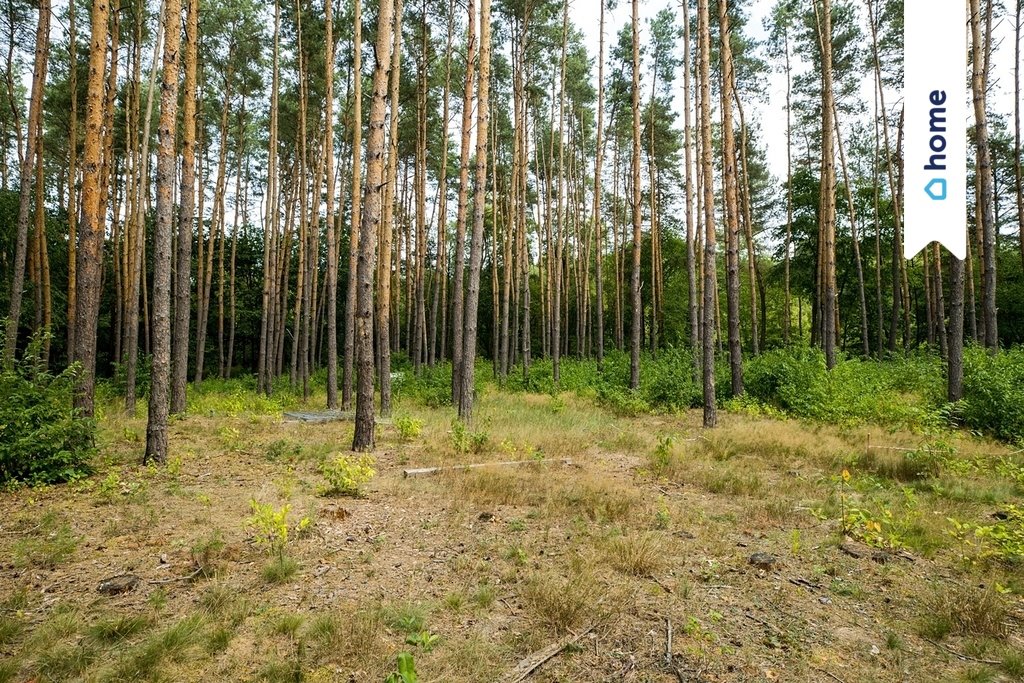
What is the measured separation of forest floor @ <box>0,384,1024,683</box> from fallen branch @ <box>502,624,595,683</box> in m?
0.02

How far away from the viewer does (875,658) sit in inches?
119

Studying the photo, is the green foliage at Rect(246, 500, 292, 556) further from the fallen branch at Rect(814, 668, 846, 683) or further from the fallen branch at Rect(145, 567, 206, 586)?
the fallen branch at Rect(814, 668, 846, 683)

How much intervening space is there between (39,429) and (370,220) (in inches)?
197

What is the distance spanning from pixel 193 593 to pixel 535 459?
4.64 m

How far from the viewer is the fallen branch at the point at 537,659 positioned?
2812 millimetres

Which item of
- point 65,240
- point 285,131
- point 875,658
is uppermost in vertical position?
point 285,131

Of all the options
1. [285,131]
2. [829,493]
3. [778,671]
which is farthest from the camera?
[285,131]

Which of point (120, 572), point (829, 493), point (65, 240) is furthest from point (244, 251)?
point (829, 493)

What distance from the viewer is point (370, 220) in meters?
7.80

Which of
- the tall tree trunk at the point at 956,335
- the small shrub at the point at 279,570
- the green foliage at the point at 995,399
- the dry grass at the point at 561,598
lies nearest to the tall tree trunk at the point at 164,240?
the small shrub at the point at 279,570

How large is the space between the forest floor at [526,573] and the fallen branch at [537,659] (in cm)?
2

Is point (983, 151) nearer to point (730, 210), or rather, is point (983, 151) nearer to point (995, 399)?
point (730, 210)

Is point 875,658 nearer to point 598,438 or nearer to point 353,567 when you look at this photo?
point 353,567

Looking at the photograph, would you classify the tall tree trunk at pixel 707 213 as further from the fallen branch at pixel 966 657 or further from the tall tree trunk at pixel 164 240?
the tall tree trunk at pixel 164 240
